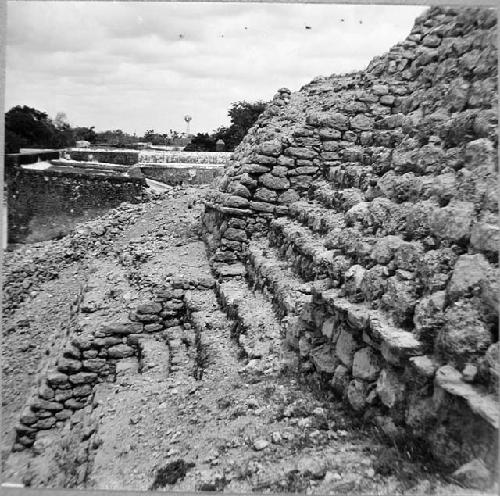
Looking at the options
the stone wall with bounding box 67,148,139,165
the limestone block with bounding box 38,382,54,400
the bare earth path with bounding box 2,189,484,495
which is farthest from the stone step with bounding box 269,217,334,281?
the stone wall with bounding box 67,148,139,165

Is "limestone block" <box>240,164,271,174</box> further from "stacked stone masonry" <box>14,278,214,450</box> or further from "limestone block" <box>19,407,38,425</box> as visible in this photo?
"limestone block" <box>19,407,38,425</box>

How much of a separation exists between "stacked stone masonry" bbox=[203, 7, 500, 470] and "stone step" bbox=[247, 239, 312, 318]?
0.02 meters

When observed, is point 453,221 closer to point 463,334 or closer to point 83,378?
point 463,334

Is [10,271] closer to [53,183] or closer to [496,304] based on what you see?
[53,183]

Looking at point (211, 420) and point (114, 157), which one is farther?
point (114, 157)

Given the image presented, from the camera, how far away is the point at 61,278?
927 centimetres

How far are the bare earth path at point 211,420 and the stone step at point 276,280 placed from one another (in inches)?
6.1

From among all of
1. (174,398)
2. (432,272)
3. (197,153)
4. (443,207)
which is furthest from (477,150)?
(197,153)

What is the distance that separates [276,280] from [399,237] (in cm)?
192

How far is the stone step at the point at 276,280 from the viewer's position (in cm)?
477

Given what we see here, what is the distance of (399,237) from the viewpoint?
3.72m

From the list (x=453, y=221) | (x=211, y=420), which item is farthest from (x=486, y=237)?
(x=211, y=420)

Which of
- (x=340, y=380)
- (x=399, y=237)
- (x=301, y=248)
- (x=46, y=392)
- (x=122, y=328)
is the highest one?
(x=399, y=237)

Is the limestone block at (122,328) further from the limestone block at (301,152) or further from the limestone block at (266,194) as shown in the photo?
the limestone block at (301,152)
